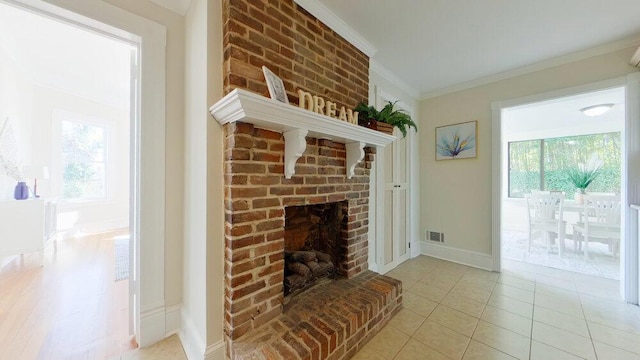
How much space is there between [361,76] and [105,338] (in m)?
2.95

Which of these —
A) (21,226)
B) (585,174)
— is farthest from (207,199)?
(585,174)

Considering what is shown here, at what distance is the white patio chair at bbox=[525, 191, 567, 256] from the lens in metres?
3.45

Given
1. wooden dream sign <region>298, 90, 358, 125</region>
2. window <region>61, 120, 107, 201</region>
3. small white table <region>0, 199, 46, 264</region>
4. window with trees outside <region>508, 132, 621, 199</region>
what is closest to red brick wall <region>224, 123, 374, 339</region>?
wooden dream sign <region>298, 90, 358, 125</region>

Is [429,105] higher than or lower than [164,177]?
higher

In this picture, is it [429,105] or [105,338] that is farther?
[429,105]

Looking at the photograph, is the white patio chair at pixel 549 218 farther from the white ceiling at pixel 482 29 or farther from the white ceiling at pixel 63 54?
the white ceiling at pixel 63 54

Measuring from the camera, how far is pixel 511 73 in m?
2.73

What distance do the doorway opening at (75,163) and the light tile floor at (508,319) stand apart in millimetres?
1996

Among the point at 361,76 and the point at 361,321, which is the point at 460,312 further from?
the point at 361,76

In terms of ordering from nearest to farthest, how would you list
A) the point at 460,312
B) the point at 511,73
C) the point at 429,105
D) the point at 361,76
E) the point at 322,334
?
the point at 322,334 → the point at 460,312 → the point at 361,76 → the point at 511,73 → the point at 429,105

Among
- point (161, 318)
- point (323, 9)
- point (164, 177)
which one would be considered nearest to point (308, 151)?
point (164, 177)

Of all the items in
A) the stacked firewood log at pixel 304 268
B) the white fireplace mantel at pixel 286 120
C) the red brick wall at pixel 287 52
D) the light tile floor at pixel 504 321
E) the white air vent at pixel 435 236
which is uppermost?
the red brick wall at pixel 287 52

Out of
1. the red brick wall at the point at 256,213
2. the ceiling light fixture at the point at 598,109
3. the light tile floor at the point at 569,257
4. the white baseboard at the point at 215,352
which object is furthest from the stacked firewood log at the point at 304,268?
the ceiling light fixture at the point at 598,109

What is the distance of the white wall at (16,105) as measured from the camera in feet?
8.86
